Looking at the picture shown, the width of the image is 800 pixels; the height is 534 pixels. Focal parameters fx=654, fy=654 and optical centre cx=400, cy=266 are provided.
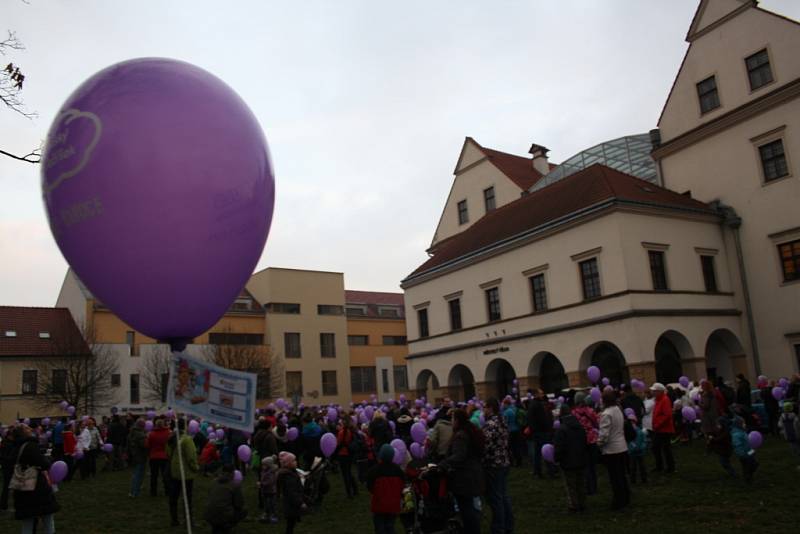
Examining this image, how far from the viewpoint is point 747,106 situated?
91.6ft

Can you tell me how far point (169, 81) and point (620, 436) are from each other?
7.94 meters

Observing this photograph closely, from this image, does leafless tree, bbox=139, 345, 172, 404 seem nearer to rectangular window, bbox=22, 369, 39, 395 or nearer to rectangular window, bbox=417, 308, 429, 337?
rectangular window, bbox=22, 369, 39, 395

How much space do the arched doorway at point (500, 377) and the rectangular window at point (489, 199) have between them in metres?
11.8

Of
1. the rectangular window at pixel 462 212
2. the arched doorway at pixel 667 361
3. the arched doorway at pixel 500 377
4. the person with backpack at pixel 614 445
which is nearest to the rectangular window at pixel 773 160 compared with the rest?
the arched doorway at pixel 667 361

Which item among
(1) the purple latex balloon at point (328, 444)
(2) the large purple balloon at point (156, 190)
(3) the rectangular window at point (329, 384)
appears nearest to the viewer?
(2) the large purple balloon at point (156, 190)

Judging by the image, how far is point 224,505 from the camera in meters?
8.42

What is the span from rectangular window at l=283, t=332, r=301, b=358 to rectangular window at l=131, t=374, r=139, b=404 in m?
11.5

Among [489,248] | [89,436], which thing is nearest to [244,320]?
[489,248]

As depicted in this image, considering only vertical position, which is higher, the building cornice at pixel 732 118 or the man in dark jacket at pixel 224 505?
the building cornice at pixel 732 118

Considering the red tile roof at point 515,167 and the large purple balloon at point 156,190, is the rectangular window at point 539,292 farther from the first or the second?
the large purple balloon at point 156,190

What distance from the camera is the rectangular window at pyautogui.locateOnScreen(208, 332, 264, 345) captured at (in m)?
48.5

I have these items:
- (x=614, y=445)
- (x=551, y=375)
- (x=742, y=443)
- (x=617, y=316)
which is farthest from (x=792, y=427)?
(x=551, y=375)

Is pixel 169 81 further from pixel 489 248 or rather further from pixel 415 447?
pixel 489 248

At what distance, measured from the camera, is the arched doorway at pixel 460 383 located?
3588 cm
